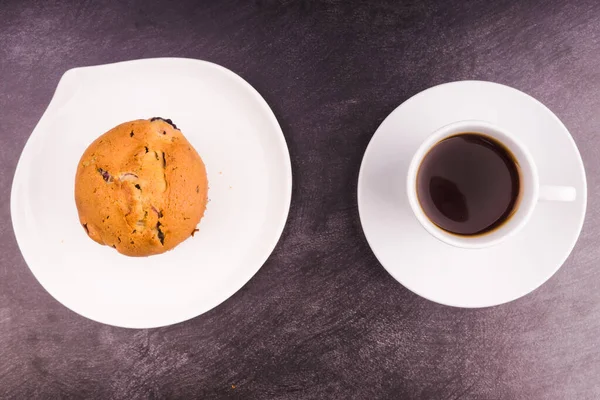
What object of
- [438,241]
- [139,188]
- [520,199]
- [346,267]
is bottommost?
[139,188]

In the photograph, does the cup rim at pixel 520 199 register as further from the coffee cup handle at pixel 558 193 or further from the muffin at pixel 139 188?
the muffin at pixel 139 188

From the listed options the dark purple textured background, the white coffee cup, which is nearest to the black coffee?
the white coffee cup

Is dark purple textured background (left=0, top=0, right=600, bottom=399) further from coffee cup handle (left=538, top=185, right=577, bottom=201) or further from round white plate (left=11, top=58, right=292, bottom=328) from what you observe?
coffee cup handle (left=538, top=185, right=577, bottom=201)

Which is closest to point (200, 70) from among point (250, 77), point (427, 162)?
point (250, 77)

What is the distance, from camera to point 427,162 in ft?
2.99

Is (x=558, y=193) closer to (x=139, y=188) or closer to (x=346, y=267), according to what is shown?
(x=346, y=267)

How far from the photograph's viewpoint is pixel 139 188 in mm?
864

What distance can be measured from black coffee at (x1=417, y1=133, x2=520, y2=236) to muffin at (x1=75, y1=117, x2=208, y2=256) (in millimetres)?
464

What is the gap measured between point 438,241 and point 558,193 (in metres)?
0.24

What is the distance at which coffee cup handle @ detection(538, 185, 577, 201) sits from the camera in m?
0.81

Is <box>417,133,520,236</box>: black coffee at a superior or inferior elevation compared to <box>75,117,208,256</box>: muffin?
superior

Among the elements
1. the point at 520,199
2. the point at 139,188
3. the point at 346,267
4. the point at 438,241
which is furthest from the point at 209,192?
the point at 520,199

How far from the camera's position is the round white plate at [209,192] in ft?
3.41

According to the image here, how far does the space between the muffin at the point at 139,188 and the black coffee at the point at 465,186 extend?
46cm
